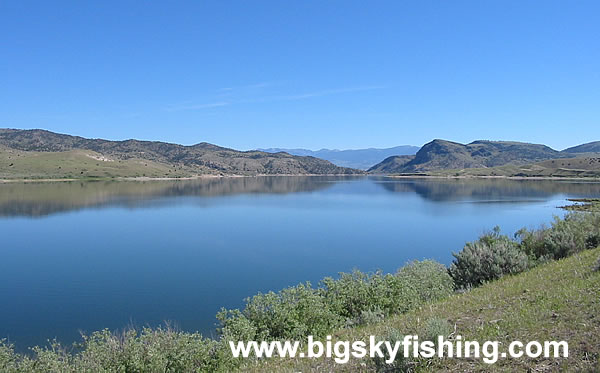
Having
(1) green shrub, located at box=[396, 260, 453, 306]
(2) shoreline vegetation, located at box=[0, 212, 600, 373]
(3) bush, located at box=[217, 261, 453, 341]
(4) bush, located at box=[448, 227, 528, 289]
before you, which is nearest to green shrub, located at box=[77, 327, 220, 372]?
(2) shoreline vegetation, located at box=[0, 212, 600, 373]

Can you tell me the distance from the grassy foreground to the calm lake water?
1296 centimetres

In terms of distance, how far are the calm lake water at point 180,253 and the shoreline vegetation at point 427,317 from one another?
6.07 m

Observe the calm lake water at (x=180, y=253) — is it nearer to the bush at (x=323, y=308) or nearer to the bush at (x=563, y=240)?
the bush at (x=323, y=308)

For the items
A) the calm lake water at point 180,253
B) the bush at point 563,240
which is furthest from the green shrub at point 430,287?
the calm lake water at point 180,253

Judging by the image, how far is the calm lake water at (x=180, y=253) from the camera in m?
21.8

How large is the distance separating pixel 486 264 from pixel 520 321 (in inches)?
267

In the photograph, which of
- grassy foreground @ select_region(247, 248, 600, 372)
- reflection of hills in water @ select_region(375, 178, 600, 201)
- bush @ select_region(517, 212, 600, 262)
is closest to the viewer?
grassy foreground @ select_region(247, 248, 600, 372)

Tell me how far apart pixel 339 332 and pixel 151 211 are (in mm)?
66186

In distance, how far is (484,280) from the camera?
12766 millimetres

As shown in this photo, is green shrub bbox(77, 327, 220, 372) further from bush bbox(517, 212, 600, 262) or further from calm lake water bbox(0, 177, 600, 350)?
bush bbox(517, 212, 600, 262)

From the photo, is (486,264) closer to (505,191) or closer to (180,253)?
(180,253)

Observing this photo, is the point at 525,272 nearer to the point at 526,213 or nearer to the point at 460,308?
the point at 460,308

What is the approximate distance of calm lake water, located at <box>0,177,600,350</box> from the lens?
2183 centimetres

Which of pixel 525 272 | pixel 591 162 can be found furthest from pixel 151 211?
pixel 591 162
